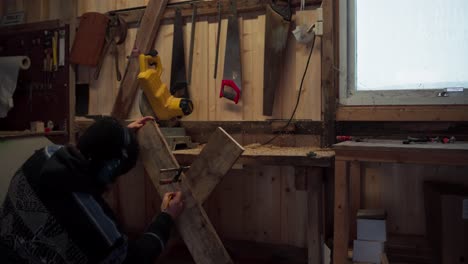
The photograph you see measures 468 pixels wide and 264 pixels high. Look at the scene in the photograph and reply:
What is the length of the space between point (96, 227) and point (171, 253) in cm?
149

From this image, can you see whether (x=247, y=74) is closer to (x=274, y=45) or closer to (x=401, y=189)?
(x=274, y=45)

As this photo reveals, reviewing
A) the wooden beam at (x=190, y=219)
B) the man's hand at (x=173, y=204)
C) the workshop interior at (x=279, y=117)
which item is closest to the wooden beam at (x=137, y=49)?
the workshop interior at (x=279, y=117)

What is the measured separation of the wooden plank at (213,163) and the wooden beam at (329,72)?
0.79m

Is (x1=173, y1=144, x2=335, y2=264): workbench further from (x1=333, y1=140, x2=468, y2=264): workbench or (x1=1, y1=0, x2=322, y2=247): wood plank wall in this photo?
(x1=1, y1=0, x2=322, y2=247): wood plank wall

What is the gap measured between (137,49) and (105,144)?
5.24 ft

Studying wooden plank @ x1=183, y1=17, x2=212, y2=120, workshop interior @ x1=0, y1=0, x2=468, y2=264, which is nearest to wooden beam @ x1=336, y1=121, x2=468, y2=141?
workshop interior @ x1=0, y1=0, x2=468, y2=264

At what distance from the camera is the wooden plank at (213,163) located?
1.60m

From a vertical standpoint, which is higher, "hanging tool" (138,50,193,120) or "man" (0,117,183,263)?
"hanging tool" (138,50,193,120)

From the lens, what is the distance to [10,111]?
3.17m

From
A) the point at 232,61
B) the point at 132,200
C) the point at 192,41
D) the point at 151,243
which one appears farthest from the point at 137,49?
the point at 151,243

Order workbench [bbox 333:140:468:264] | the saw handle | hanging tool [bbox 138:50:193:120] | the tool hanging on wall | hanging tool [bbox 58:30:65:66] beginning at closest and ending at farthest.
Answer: workbench [bbox 333:140:468:264] → hanging tool [bbox 138:50:193:120] → the saw handle → the tool hanging on wall → hanging tool [bbox 58:30:65:66]

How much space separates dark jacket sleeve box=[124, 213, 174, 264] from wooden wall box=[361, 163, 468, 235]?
1189 millimetres

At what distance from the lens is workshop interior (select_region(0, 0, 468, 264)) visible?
173 cm

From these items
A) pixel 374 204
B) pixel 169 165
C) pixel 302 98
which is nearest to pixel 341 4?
pixel 302 98
